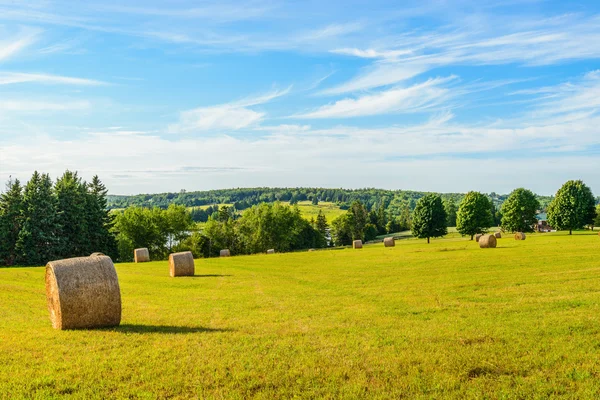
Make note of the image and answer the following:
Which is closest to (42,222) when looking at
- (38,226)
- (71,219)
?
(38,226)

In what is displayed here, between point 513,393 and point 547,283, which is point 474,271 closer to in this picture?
point 547,283

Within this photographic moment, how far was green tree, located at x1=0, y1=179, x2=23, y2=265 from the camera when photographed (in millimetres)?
66562

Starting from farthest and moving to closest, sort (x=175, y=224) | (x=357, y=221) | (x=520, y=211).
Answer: (x=357, y=221), (x=175, y=224), (x=520, y=211)

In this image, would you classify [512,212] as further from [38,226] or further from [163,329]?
[163,329]

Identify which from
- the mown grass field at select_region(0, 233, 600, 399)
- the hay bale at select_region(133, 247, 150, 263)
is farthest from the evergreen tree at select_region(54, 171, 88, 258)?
the mown grass field at select_region(0, 233, 600, 399)

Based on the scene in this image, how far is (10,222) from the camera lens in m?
67.6

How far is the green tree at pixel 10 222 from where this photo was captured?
66562 millimetres

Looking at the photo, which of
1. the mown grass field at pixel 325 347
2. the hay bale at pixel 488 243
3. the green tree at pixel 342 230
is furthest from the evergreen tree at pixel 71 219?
the green tree at pixel 342 230

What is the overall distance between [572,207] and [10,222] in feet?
306

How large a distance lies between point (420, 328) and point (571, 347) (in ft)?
13.2

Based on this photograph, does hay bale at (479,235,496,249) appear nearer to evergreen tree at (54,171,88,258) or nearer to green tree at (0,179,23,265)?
evergreen tree at (54,171,88,258)

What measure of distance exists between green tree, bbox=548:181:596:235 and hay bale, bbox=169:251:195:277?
240 ft

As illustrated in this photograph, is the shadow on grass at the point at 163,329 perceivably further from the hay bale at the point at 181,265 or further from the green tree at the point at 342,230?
the green tree at the point at 342,230

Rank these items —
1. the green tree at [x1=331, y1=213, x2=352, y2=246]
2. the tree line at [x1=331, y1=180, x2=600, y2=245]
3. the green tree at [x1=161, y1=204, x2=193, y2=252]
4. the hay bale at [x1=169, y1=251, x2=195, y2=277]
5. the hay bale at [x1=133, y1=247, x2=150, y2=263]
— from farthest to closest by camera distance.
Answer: the green tree at [x1=331, y1=213, x2=352, y2=246]
the green tree at [x1=161, y1=204, x2=193, y2=252]
the tree line at [x1=331, y1=180, x2=600, y2=245]
the hay bale at [x1=133, y1=247, x2=150, y2=263]
the hay bale at [x1=169, y1=251, x2=195, y2=277]
